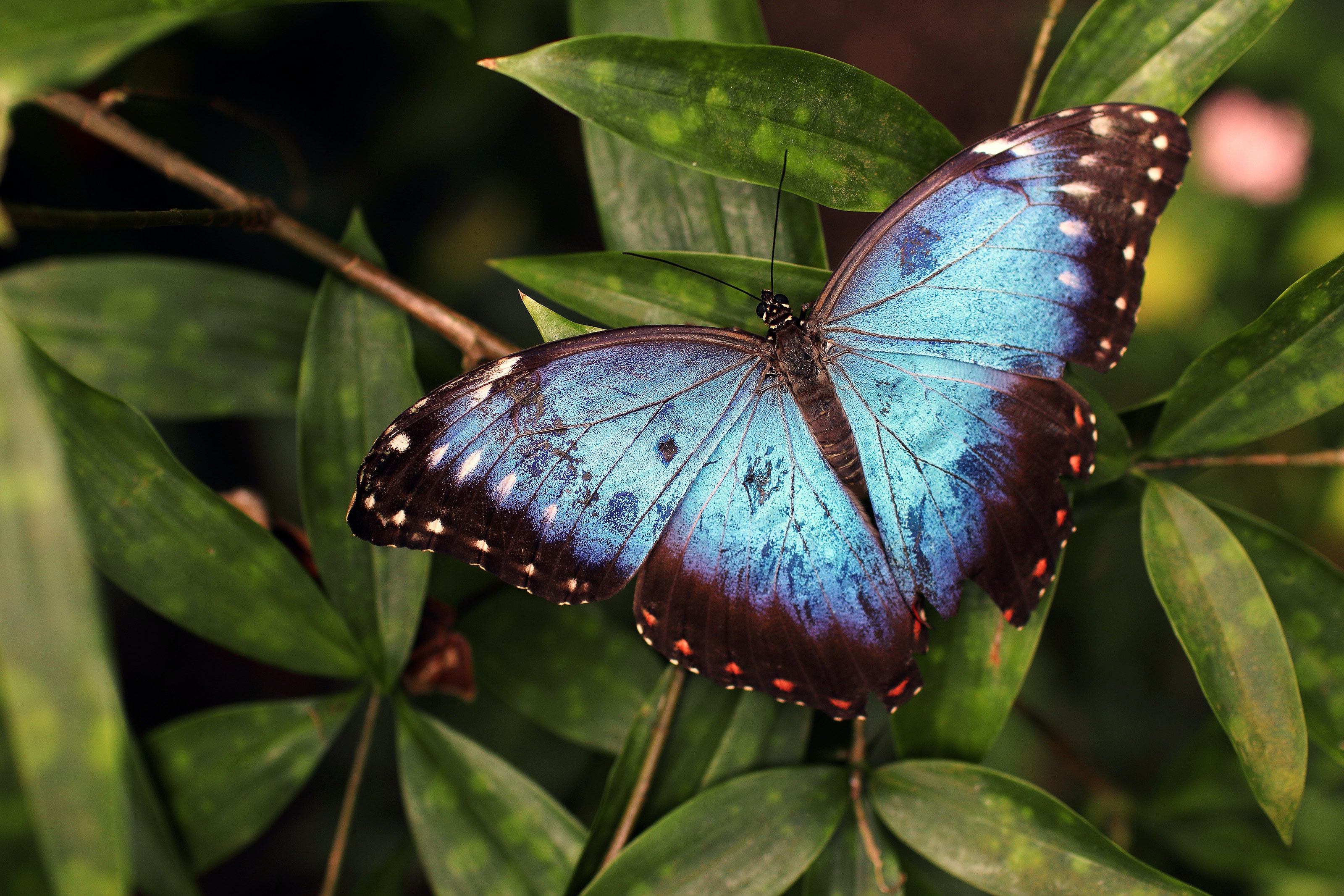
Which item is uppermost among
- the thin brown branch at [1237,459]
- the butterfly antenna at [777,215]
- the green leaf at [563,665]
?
the butterfly antenna at [777,215]

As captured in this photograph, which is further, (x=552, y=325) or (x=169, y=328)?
(x=169, y=328)

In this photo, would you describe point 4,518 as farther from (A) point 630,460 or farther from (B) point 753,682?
(B) point 753,682

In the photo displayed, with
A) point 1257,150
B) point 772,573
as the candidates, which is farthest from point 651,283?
point 1257,150

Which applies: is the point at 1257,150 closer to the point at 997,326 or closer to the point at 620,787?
the point at 997,326

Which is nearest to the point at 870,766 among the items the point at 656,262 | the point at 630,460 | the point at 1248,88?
the point at 630,460

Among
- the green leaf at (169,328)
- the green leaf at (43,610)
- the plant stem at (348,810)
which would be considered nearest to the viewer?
the green leaf at (43,610)

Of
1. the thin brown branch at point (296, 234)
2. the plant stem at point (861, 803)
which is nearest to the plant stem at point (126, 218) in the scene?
the thin brown branch at point (296, 234)

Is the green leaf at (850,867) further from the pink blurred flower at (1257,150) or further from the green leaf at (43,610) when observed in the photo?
the pink blurred flower at (1257,150)
